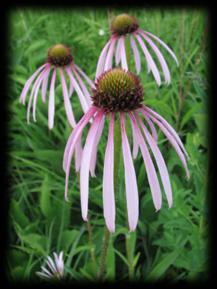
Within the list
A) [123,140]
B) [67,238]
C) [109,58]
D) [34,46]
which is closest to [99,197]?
[67,238]

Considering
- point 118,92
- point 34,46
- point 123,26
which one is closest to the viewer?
point 118,92

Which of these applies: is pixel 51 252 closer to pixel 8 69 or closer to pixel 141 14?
pixel 8 69

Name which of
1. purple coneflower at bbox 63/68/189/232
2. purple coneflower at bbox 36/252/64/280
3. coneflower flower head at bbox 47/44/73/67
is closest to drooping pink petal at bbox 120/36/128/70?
coneflower flower head at bbox 47/44/73/67

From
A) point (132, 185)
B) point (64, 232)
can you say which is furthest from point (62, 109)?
point (132, 185)

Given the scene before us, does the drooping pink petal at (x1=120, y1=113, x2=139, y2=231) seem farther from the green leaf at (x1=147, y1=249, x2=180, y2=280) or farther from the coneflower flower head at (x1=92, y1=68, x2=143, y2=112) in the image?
the green leaf at (x1=147, y1=249, x2=180, y2=280)

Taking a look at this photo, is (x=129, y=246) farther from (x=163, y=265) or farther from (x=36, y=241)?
(x=36, y=241)
